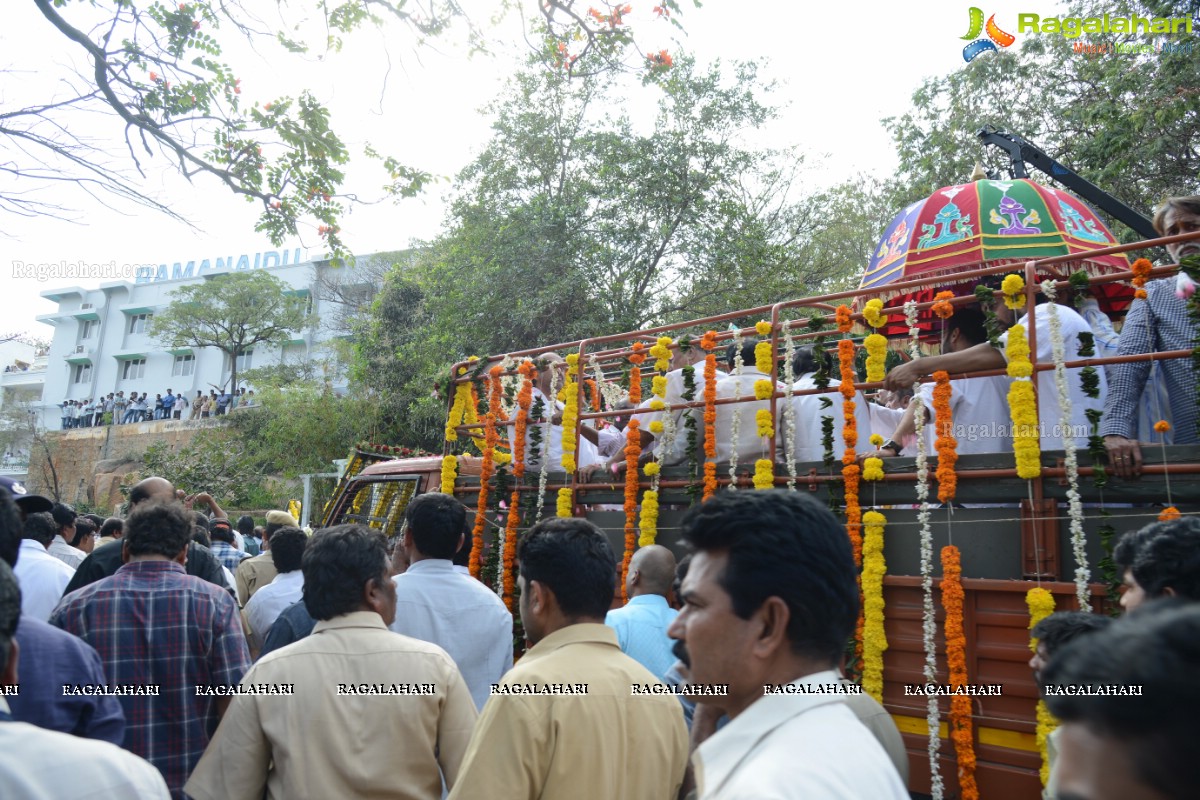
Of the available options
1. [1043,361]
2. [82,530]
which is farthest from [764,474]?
[82,530]

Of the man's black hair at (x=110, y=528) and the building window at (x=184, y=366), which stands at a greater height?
the building window at (x=184, y=366)

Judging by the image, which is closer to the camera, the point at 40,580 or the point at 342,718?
the point at 342,718

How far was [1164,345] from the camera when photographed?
395 centimetres

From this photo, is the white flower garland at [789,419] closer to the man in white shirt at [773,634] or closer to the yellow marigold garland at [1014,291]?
the yellow marigold garland at [1014,291]

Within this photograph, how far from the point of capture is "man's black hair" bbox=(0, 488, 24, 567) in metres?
→ 2.28

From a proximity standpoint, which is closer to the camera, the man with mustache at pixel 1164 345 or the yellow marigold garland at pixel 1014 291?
the man with mustache at pixel 1164 345

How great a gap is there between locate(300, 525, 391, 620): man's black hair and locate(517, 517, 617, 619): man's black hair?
0.54 metres

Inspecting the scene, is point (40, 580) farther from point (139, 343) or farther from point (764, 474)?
point (139, 343)

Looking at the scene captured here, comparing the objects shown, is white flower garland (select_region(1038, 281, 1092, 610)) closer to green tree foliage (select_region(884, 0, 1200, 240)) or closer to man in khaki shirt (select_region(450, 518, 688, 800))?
man in khaki shirt (select_region(450, 518, 688, 800))

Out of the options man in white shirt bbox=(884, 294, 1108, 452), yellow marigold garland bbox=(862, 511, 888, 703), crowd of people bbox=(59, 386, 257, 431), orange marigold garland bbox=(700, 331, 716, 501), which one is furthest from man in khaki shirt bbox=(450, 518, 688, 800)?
crowd of people bbox=(59, 386, 257, 431)

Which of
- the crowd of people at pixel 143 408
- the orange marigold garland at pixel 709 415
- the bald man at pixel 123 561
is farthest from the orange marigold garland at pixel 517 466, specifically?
the crowd of people at pixel 143 408

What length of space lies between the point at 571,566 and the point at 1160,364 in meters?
3.14

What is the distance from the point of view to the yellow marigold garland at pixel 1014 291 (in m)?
4.01

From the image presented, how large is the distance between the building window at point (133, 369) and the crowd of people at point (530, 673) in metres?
44.1
